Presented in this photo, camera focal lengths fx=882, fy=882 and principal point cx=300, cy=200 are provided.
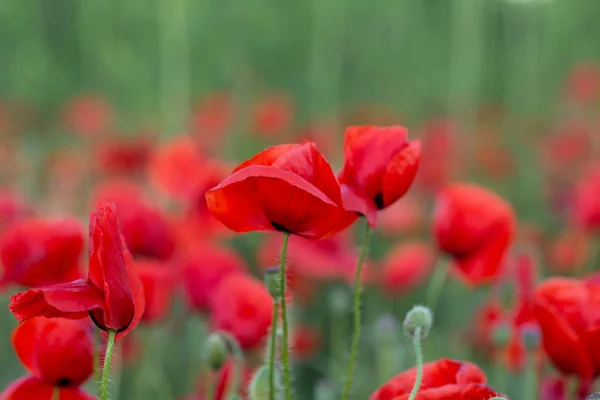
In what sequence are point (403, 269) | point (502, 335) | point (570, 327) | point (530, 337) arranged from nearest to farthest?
point (570, 327) < point (530, 337) < point (502, 335) < point (403, 269)

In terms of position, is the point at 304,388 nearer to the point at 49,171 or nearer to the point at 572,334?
the point at 572,334

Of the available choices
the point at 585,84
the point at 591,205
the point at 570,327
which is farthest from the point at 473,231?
the point at 585,84

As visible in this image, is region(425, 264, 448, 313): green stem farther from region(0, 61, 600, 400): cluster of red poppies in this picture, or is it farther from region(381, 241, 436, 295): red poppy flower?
region(381, 241, 436, 295): red poppy flower

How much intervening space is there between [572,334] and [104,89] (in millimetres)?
5772

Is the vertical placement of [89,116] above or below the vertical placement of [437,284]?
above

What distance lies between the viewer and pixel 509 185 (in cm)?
487

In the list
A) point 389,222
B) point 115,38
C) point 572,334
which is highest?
point 115,38

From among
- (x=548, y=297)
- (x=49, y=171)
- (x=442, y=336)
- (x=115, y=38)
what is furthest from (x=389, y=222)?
(x=115, y=38)

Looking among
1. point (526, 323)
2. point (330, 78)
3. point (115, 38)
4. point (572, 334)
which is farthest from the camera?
point (330, 78)

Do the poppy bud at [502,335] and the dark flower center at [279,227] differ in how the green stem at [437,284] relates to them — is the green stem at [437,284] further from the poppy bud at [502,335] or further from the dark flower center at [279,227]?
the dark flower center at [279,227]

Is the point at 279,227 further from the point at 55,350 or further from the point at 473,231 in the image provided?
the point at 473,231

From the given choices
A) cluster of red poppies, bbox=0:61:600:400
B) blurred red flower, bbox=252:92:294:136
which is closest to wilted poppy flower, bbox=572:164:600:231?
cluster of red poppies, bbox=0:61:600:400

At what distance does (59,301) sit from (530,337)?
52 centimetres

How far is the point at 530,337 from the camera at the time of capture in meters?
0.93
